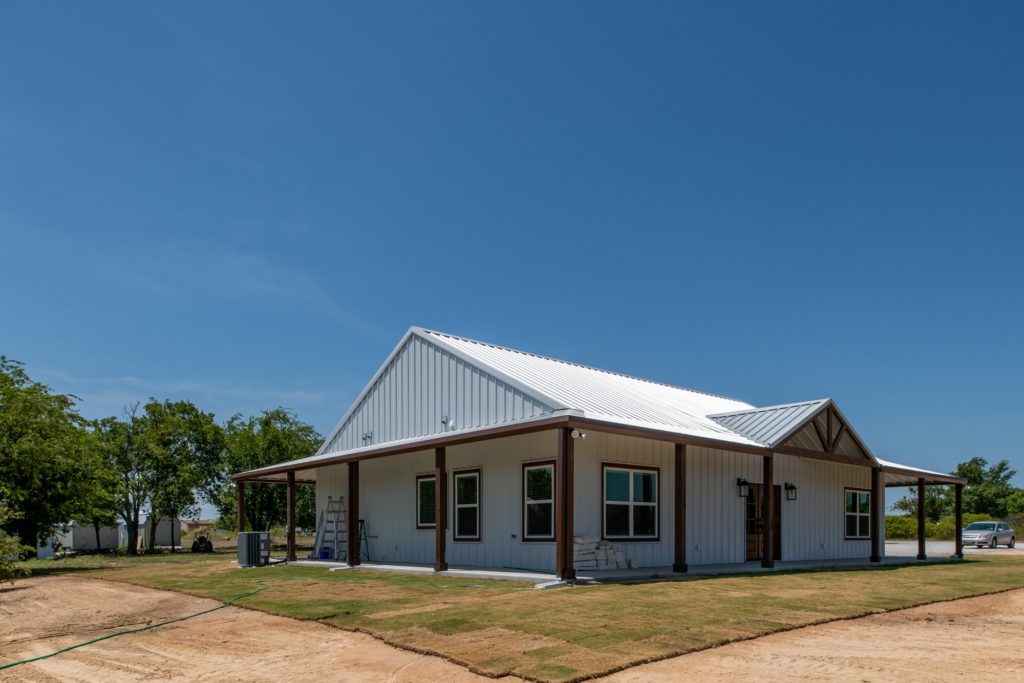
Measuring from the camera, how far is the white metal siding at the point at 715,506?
59.6 feet

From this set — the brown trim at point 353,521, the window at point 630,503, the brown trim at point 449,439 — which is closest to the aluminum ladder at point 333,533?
the brown trim at point 449,439

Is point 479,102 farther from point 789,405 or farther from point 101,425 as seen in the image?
point 101,425

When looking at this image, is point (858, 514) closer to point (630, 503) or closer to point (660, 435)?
point (630, 503)

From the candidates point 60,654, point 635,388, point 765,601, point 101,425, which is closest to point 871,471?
point 635,388

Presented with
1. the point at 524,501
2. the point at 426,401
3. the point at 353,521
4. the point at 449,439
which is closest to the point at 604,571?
the point at 524,501

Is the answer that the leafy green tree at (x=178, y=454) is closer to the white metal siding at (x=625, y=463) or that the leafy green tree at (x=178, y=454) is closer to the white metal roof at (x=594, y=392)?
the white metal roof at (x=594, y=392)

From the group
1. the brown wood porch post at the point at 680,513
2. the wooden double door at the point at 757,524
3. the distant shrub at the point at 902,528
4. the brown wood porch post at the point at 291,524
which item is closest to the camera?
the brown wood porch post at the point at 680,513

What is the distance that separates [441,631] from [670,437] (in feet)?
25.0

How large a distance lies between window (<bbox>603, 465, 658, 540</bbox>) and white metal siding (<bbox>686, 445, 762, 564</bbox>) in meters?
1.10

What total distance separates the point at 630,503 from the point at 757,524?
5124 mm

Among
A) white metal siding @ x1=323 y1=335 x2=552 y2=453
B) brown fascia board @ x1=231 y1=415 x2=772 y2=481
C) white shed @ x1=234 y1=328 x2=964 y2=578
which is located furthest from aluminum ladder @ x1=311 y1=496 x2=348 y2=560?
brown fascia board @ x1=231 y1=415 x2=772 y2=481

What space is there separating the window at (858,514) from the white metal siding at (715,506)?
534 cm

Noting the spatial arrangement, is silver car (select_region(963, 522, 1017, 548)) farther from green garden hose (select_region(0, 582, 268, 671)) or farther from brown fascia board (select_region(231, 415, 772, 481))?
green garden hose (select_region(0, 582, 268, 671))

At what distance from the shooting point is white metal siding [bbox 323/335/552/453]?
1734 cm
